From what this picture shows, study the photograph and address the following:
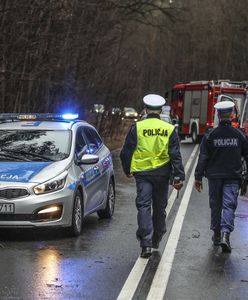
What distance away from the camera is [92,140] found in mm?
10469

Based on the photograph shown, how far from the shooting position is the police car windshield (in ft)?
30.1

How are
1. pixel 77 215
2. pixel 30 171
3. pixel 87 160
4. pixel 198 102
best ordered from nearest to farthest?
pixel 30 171
pixel 77 215
pixel 87 160
pixel 198 102

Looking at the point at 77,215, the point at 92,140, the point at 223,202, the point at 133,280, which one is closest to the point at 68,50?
the point at 92,140

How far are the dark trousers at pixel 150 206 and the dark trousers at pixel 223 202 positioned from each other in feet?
2.64

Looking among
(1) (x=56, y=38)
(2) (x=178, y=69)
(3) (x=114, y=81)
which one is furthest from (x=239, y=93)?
(2) (x=178, y=69)

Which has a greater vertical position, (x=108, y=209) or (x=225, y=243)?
(x=225, y=243)

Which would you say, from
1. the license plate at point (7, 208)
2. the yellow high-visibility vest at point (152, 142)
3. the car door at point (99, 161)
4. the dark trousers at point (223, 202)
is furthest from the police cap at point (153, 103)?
the car door at point (99, 161)

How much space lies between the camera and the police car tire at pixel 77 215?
8703mm

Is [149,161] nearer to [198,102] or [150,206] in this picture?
[150,206]

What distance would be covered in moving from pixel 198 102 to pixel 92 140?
24.8 m

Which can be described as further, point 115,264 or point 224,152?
point 224,152

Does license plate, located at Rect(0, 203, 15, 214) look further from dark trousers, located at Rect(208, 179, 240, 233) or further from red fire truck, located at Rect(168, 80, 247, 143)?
red fire truck, located at Rect(168, 80, 247, 143)

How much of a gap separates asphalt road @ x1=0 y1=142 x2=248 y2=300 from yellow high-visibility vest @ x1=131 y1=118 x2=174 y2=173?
3.56ft

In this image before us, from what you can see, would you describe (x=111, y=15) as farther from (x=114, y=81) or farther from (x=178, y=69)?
(x=178, y=69)
